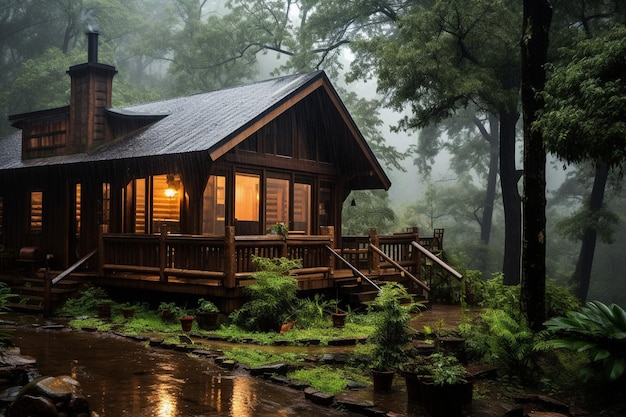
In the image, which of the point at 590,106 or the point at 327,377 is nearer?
the point at 590,106

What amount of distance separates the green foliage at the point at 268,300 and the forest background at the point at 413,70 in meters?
6.28

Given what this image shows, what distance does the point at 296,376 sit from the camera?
8516 millimetres

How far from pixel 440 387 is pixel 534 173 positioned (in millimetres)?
4674

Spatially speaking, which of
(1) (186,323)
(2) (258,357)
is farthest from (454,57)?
(2) (258,357)

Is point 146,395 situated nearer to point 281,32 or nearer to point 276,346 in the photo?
point 276,346

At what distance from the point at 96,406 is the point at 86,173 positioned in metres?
12.8

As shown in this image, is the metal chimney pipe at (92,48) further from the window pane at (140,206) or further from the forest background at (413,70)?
the window pane at (140,206)

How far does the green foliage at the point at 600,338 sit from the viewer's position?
7355mm

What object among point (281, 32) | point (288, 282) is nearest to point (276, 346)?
point (288, 282)

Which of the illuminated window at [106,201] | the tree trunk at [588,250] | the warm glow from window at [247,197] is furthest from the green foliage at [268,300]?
the tree trunk at [588,250]

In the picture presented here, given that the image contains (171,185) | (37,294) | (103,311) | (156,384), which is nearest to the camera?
(156,384)

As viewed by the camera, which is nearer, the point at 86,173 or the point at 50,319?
the point at 50,319

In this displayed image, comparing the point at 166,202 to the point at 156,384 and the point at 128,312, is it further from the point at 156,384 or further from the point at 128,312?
the point at 156,384

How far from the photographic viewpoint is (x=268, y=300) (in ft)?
40.1
